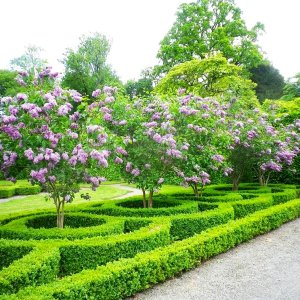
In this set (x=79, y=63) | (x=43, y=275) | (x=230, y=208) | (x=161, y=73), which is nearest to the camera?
(x=43, y=275)

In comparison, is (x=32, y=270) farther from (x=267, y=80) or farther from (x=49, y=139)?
(x=267, y=80)

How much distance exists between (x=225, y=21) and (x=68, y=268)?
3104 cm

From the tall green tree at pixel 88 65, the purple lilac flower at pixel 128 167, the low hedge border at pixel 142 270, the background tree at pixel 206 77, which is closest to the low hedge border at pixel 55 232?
the low hedge border at pixel 142 270

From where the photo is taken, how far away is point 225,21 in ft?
111

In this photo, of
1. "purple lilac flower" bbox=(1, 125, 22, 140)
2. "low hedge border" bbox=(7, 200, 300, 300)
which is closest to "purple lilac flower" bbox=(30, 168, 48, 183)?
"purple lilac flower" bbox=(1, 125, 22, 140)

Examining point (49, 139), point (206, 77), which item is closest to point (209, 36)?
point (206, 77)

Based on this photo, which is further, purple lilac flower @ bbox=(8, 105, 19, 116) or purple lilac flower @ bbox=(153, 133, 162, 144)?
purple lilac flower @ bbox=(153, 133, 162, 144)

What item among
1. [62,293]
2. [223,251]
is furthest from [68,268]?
[223,251]

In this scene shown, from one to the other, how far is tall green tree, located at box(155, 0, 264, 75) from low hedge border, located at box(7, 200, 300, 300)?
24.9 meters

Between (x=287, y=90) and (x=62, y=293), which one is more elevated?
(x=287, y=90)

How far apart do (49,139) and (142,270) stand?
3.15m

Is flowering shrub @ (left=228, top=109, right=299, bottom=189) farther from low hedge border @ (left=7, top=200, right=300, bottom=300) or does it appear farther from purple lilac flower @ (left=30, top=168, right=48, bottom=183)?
purple lilac flower @ (left=30, top=168, right=48, bottom=183)

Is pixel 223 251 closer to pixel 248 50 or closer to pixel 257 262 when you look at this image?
pixel 257 262

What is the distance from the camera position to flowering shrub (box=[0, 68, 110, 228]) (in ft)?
24.8
